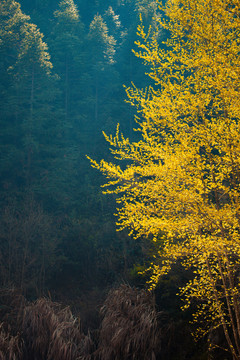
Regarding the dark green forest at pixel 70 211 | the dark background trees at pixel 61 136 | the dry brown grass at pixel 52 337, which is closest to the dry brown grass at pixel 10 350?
the dark green forest at pixel 70 211

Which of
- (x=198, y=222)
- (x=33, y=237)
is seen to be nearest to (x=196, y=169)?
(x=198, y=222)

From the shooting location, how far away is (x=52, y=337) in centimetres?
634

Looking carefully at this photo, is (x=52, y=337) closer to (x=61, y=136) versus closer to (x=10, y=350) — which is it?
(x=10, y=350)

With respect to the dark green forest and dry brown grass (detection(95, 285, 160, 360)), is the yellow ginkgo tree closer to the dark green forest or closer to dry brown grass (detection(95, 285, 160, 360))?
dry brown grass (detection(95, 285, 160, 360))

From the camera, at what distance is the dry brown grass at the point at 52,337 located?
241 inches

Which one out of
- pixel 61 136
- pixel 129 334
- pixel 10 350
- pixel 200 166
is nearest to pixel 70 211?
pixel 61 136

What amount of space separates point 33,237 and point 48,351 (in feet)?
24.0

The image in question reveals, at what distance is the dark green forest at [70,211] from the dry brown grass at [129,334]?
27 millimetres

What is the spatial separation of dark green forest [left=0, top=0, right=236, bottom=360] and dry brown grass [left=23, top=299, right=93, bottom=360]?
28mm

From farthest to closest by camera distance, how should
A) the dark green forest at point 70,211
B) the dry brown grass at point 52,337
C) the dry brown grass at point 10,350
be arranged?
the dark green forest at point 70,211, the dry brown grass at point 52,337, the dry brown grass at point 10,350

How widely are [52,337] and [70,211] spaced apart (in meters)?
13.4

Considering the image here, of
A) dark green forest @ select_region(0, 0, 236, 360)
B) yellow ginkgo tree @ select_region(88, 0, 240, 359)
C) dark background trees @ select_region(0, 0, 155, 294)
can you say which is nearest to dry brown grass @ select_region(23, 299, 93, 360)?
dark green forest @ select_region(0, 0, 236, 360)

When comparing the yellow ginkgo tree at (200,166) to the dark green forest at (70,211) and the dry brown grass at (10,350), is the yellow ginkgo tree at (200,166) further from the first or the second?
the dry brown grass at (10,350)

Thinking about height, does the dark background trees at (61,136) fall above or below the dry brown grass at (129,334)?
above
